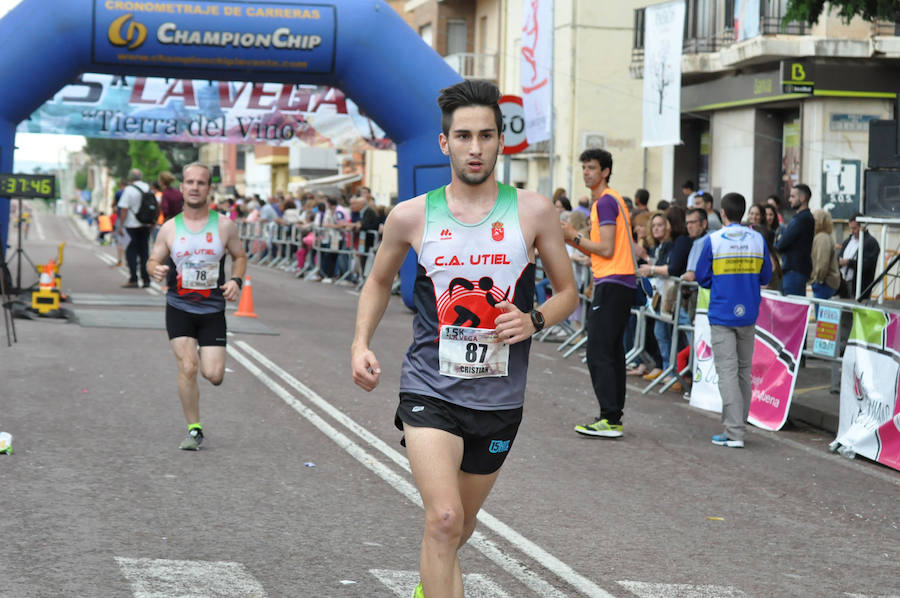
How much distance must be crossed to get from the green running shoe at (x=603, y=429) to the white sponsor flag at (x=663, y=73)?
13712mm

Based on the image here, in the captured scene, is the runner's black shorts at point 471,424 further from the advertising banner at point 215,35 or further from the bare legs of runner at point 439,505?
the advertising banner at point 215,35

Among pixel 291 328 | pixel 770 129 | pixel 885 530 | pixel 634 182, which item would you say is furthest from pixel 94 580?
pixel 634 182

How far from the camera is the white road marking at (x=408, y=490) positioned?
6039 mm

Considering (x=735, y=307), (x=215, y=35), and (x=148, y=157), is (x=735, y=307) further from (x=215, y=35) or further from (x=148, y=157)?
(x=148, y=157)

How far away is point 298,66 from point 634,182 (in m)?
20.1

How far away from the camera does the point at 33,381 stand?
11.9 m

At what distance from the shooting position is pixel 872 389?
10.2 m

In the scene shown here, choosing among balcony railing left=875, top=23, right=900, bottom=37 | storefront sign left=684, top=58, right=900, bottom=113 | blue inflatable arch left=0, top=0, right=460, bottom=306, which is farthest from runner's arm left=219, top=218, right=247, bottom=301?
balcony railing left=875, top=23, right=900, bottom=37

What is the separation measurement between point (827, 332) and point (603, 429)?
2242 mm

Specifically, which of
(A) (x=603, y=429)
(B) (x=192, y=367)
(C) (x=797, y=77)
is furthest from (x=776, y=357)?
(C) (x=797, y=77)

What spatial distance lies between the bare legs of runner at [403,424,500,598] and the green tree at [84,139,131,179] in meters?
103

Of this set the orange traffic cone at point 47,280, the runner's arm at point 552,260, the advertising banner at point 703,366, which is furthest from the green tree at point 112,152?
the runner's arm at point 552,260

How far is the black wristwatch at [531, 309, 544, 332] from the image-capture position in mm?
4707

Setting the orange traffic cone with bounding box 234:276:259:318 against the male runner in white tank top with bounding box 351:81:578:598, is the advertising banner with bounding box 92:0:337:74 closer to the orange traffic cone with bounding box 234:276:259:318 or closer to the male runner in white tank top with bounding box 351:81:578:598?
the orange traffic cone with bounding box 234:276:259:318
